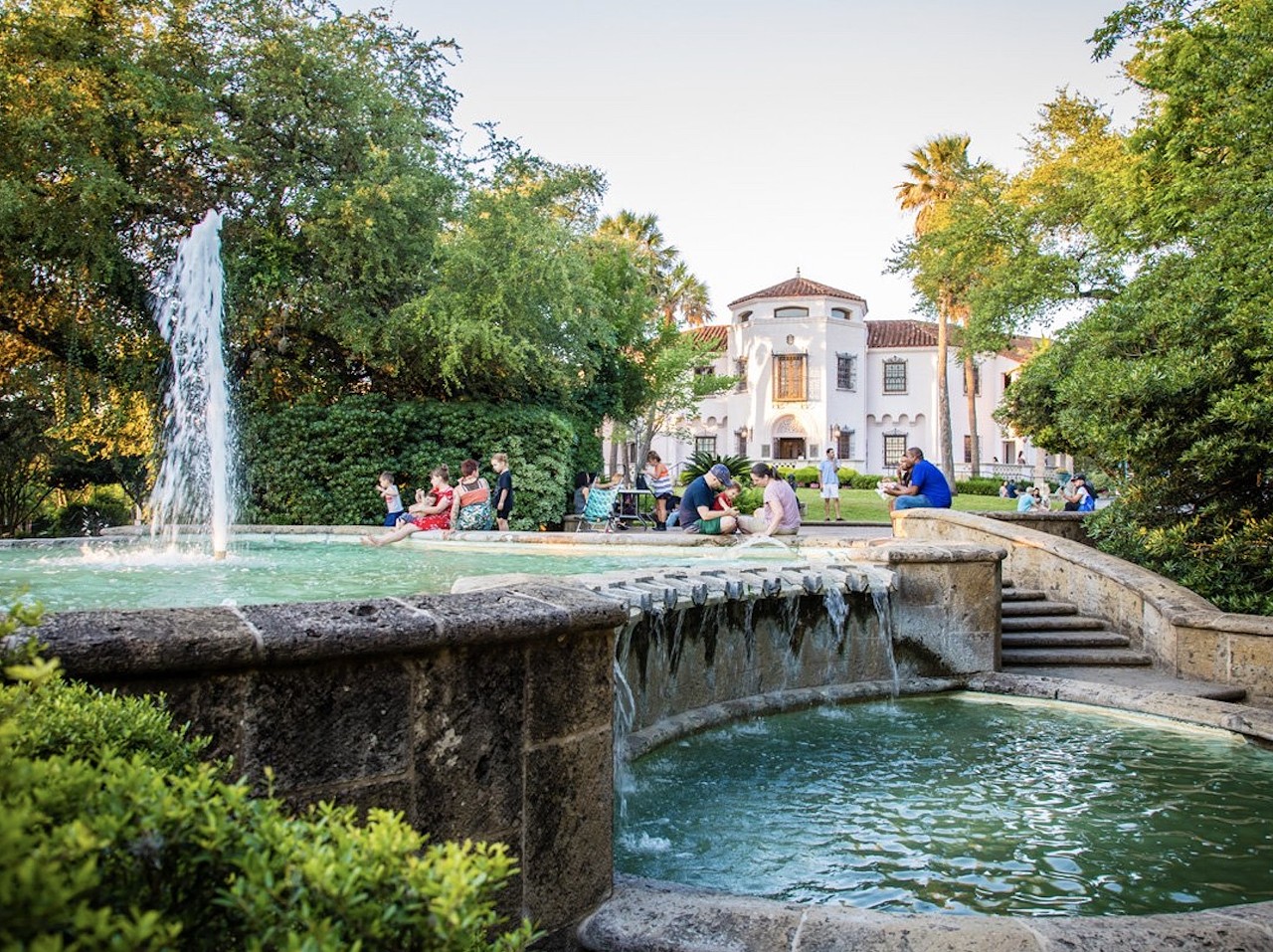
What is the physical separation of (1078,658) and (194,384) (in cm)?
1630

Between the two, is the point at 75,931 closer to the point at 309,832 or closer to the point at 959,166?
the point at 309,832

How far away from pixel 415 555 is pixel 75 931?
1022 cm

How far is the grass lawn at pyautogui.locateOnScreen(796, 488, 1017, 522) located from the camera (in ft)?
90.0

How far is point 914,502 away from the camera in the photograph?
12.8m

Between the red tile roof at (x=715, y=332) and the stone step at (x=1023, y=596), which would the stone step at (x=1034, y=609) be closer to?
the stone step at (x=1023, y=596)

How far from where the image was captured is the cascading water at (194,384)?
17391mm

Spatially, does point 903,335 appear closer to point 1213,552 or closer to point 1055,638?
point 1213,552

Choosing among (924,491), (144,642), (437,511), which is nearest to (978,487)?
(924,491)

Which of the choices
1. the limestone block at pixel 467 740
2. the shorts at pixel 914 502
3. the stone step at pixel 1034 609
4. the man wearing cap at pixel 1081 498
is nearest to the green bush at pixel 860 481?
the man wearing cap at pixel 1081 498

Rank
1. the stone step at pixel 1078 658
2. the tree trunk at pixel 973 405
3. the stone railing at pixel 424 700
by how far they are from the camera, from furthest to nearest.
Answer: the tree trunk at pixel 973 405, the stone step at pixel 1078 658, the stone railing at pixel 424 700

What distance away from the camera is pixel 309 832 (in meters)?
1.76

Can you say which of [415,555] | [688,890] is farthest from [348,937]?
[415,555]

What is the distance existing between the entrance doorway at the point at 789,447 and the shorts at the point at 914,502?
43.2 metres

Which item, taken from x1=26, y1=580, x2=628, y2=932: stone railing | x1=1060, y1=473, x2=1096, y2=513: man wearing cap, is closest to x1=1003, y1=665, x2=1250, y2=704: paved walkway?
x1=26, y1=580, x2=628, y2=932: stone railing
